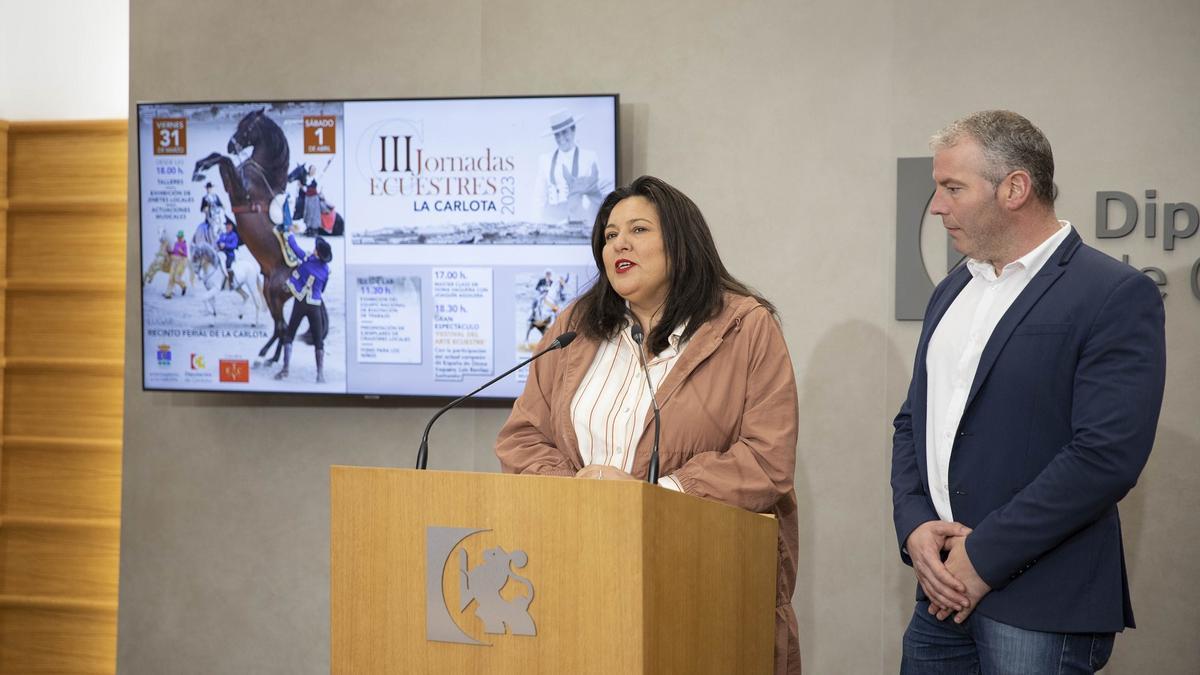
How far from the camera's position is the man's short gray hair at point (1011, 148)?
2338mm

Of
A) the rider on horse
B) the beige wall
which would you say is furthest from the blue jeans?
the rider on horse

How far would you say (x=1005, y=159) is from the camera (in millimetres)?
2338

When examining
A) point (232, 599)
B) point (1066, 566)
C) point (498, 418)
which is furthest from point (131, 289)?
point (1066, 566)

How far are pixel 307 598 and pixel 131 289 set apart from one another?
1296mm

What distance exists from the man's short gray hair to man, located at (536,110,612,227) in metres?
1.57

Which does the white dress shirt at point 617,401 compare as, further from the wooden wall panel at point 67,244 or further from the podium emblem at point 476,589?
the wooden wall panel at point 67,244

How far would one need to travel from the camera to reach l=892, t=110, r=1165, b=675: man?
2.19 meters

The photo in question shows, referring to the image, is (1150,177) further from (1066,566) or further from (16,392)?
(16,392)

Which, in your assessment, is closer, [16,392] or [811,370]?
[811,370]

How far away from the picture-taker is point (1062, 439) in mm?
2273

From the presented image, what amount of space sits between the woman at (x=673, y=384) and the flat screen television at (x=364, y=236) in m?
1.04

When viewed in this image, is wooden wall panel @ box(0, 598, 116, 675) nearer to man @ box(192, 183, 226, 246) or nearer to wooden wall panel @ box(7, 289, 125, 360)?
wooden wall panel @ box(7, 289, 125, 360)

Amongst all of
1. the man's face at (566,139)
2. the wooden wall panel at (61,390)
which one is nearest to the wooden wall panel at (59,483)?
the wooden wall panel at (61,390)

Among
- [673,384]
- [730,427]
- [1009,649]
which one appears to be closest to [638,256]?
[673,384]
